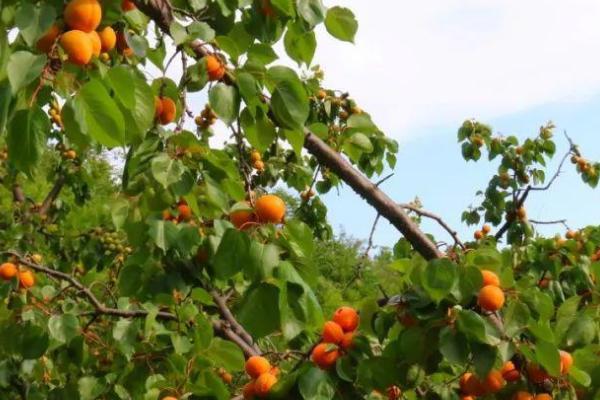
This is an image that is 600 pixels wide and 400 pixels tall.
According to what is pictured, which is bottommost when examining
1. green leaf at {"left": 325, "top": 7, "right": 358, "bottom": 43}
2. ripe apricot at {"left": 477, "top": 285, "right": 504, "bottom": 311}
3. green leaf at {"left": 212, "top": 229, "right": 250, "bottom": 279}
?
green leaf at {"left": 212, "top": 229, "right": 250, "bottom": 279}

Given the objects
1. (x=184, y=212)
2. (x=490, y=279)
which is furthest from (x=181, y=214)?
(x=490, y=279)

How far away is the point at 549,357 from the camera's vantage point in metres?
1.59

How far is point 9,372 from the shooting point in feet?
9.61

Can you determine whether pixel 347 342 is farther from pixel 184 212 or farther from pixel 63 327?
pixel 63 327

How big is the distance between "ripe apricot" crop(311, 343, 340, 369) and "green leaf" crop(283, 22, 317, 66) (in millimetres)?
642

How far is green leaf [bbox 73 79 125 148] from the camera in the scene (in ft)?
3.91

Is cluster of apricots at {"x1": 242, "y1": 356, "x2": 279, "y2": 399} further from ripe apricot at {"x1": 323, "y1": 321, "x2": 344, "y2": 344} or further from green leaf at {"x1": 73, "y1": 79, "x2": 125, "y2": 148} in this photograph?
green leaf at {"x1": 73, "y1": 79, "x2": 125, "y2": 148}

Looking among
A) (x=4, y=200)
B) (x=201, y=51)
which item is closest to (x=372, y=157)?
(x=201, y=51)

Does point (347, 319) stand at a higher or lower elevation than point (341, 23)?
lower

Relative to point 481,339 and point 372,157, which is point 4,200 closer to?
point 372,157

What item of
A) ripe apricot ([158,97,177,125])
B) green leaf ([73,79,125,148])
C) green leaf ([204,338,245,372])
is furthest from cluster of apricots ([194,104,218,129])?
green leaf ([73,79,125,148])

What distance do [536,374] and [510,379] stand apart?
2.5 inches

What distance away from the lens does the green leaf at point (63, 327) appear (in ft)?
7.98

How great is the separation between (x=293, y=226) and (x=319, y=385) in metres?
0.35
